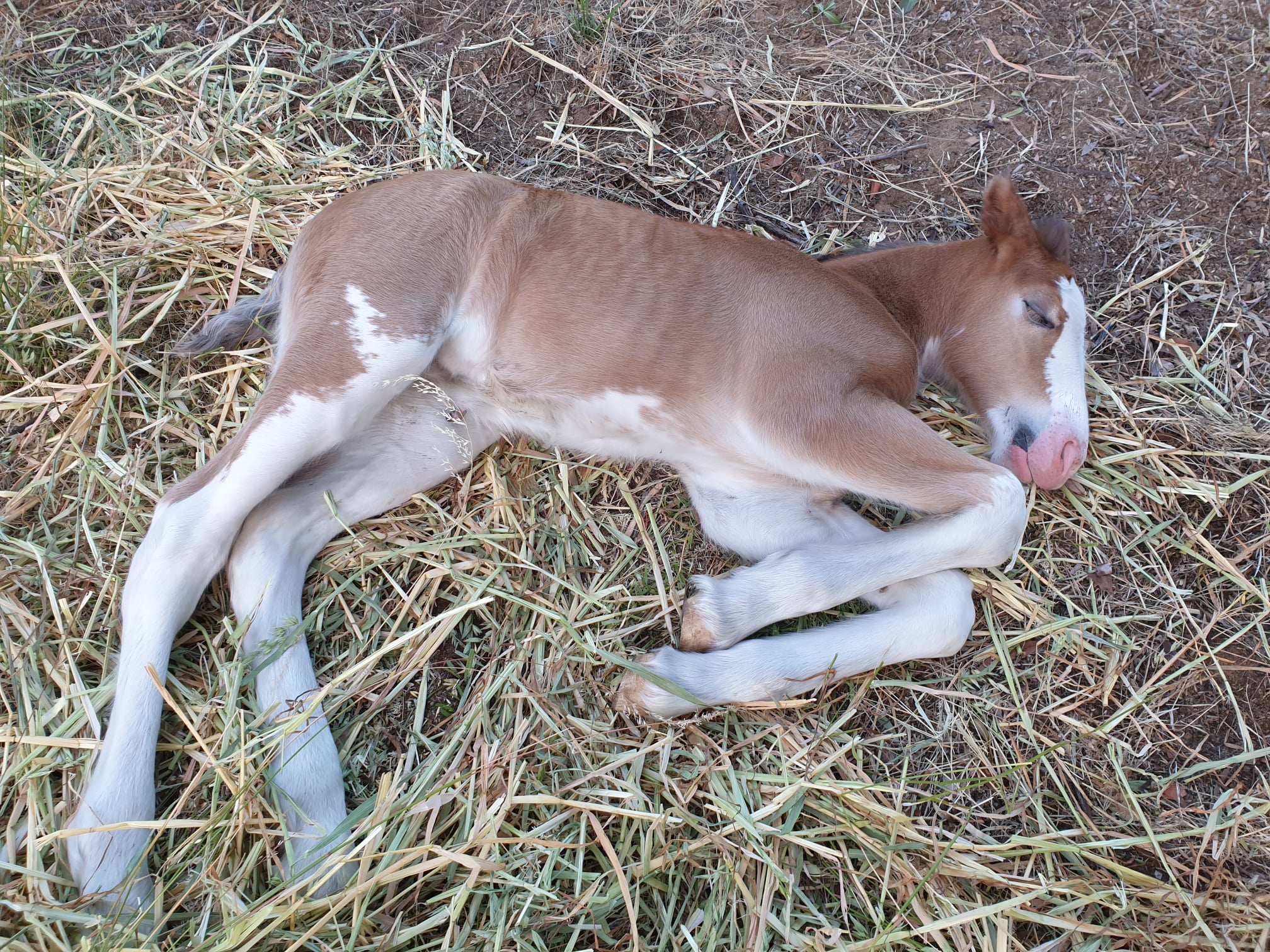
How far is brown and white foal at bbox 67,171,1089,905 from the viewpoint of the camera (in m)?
2.59

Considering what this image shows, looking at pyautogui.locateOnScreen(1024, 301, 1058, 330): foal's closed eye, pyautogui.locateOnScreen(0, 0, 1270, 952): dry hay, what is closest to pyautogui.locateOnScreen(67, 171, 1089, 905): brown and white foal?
pyautogui.locateOnScreen(1024, 301, 1058, 330): foal's closed eye

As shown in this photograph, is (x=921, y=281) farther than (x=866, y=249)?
No

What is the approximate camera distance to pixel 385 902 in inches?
84.4

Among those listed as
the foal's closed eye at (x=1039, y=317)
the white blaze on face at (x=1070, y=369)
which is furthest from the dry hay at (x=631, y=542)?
the foal's closed eye at (x=1039, y=317)

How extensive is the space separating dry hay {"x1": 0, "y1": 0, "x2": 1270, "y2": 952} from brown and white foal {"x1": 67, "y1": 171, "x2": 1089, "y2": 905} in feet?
0.48

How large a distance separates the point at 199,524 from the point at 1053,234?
318cm

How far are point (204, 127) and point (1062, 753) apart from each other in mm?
4171

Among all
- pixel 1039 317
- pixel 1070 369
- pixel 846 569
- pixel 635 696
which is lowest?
pixel 635 696

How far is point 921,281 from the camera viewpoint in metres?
3.26

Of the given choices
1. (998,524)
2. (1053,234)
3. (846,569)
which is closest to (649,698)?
(846,569)

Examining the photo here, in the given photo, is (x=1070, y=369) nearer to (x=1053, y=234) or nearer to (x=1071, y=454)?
(x=1071, y=454)

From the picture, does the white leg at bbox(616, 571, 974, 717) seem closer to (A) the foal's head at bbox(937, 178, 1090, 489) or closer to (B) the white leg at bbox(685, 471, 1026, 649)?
(B) the white leg at bbox(685, 471, 1026, 649)

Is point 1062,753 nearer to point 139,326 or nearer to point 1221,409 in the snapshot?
point 1221,409

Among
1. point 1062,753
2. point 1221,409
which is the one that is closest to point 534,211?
point 1062,753
